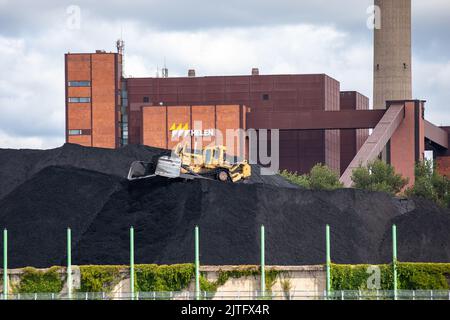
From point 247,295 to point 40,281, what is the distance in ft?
31.4

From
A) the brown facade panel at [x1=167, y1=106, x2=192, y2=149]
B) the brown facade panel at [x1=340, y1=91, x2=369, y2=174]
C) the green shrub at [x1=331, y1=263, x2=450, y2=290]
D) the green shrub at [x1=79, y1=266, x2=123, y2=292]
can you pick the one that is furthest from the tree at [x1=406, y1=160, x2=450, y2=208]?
the green shrub at [x1=79, y1=266, x2=123, y2=292]

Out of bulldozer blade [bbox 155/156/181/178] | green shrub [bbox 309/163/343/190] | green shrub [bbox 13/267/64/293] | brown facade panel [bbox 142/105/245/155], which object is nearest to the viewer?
green shrub [bbox 13/267/64/293]

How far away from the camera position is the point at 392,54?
5305 inches

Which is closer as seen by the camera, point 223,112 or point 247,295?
point 247,295

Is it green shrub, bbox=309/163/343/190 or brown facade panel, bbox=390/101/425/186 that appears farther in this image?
brown facade panel, bbox=390/101/425/186

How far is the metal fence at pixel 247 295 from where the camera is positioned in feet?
191

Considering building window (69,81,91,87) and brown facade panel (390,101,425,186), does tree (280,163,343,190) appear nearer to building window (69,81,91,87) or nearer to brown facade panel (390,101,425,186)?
brown facade panel (390,101,425,186)

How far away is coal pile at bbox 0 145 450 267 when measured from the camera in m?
66.1

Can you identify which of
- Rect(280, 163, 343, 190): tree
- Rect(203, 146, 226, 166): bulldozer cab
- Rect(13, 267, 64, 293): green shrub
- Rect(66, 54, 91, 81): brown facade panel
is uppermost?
Rect(66, 54, 91, 81): brown facade panel

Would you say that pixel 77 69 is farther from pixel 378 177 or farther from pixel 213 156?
pixel 213 156

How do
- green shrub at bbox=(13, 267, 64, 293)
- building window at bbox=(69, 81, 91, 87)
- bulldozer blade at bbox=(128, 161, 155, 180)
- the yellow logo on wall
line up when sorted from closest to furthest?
green shrub at bbox=(13, 267, 64, 293) → bulldozer blade at bbox=(128, 161, 155, 180) → the yellow logo on wall → building window at bbox=(69, 81, 91, 87)

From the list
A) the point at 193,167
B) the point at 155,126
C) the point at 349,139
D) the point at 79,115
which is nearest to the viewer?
the point at 193,167

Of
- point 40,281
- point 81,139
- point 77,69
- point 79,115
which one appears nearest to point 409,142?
point 81,139

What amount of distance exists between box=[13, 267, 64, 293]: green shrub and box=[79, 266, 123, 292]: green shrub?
1.05 m
